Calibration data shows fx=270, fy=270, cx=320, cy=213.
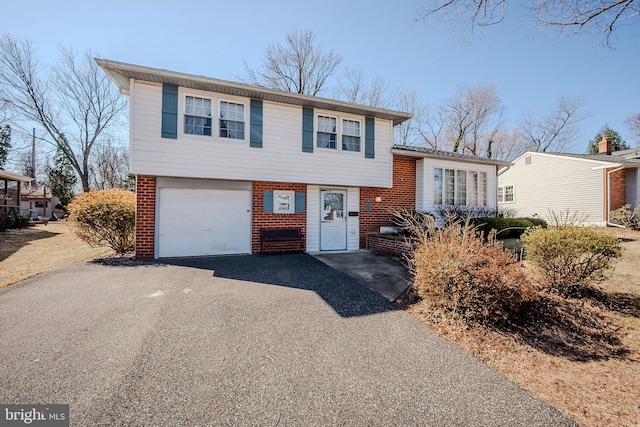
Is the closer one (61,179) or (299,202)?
(299,202)

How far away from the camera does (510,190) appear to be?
19484 millimetres

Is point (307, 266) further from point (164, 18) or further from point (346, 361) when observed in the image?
point (164, 18)

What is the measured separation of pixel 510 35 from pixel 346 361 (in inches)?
247

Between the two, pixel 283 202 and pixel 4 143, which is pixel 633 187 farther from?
pixel 4 143

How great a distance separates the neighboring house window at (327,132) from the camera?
358 inches

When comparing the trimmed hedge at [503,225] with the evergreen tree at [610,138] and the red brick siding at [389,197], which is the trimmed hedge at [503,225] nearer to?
the red brick siding at [389,197]

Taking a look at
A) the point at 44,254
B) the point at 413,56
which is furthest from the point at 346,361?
the point at 44,254

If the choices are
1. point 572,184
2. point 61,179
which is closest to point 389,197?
point 572,184

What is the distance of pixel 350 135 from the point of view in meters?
9.44

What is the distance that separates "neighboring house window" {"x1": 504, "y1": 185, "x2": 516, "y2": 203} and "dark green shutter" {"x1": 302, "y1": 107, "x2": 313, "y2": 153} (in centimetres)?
1741

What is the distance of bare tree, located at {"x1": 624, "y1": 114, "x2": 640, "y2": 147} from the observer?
954 inches

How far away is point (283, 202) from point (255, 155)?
69.6 inches

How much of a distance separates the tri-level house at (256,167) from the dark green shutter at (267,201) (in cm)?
3

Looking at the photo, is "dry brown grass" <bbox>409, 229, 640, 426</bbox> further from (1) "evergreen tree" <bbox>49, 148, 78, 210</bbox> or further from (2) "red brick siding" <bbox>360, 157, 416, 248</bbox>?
(1) "evergreen tree" <bbox>49, 148, 78, 210</bbox>
